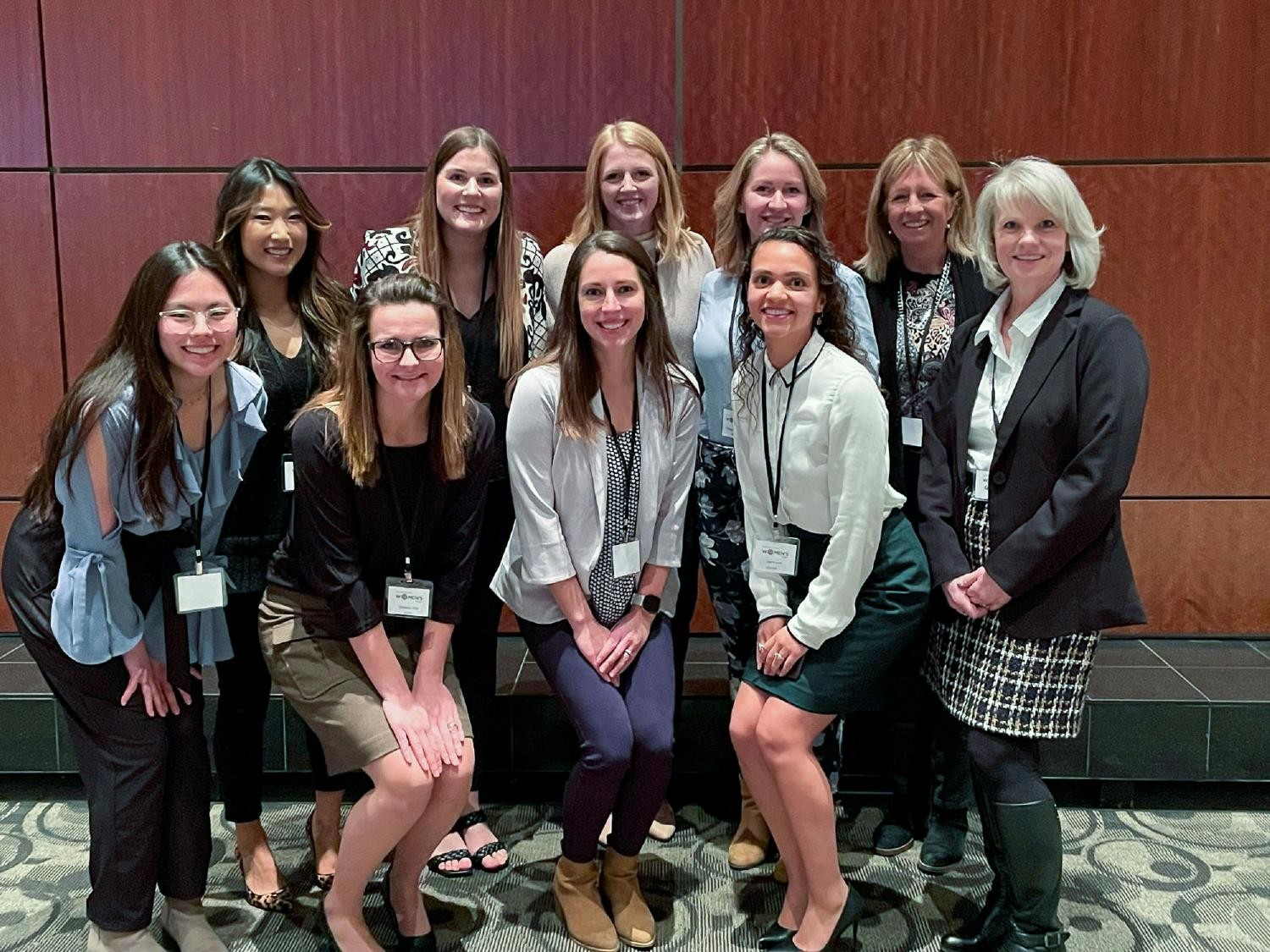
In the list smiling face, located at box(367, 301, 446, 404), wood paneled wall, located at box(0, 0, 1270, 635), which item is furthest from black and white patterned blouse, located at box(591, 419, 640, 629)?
wood paneled wall, located at box(0, 0, 1270, 635)

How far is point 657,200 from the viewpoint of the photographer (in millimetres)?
2633

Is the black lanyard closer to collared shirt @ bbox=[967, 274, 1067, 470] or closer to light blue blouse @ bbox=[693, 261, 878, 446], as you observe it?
light blue blouse @ bbox=[693, 261, 878, 446]

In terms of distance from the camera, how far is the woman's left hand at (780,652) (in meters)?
2.18

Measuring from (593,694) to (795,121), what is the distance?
1929 millimetres

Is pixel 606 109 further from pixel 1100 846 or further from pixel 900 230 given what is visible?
pixel 1100 846

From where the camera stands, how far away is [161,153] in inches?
129

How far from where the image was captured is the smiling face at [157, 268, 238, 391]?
6.58ft

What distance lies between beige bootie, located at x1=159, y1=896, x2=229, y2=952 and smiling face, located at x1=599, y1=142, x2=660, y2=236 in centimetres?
181

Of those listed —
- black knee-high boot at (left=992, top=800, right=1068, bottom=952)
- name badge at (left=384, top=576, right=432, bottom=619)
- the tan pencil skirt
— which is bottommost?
black knee-high boot at (left=992, top=800, right=1068, bottom=952)

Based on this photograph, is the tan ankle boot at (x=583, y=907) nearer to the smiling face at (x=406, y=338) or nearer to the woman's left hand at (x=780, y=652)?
the woman's left hand at (x=780, y=652)

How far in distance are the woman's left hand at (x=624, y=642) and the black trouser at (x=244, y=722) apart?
2.25 ft

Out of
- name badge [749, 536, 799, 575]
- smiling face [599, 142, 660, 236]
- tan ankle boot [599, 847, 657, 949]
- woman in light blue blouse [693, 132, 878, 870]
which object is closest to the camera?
name badge [749, 536, 799, 575]

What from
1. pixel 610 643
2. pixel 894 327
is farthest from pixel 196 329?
pixel 894 327

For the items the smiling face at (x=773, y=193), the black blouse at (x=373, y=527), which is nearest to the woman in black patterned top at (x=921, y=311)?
the smiling face at (x=773, y=193)
